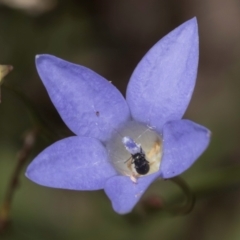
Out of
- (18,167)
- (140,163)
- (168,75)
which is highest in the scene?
(168,75)

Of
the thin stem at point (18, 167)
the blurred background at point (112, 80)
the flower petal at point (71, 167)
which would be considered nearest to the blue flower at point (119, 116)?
the flower petal at point (71, 167)

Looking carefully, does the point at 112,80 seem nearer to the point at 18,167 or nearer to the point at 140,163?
the point at 18,167

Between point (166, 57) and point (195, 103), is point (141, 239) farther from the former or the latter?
point (166, 57)

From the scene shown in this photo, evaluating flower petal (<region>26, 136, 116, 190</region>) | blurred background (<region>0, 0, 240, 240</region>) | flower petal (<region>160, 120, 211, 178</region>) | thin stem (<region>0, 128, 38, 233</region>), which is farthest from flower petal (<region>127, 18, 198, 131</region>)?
blurred background (<region>0, 0, 240, 240</region>)

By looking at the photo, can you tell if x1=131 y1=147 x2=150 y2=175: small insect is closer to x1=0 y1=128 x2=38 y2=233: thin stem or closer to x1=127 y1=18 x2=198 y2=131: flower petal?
x1=127 y1=18 x2=198 y2=131: flower petal

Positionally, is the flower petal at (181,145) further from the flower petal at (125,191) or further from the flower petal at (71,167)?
the flower petal at (71,167)

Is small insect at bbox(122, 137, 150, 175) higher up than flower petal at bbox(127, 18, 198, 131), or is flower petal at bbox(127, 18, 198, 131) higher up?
flower petal at bbox(127, 18, 198, 131)

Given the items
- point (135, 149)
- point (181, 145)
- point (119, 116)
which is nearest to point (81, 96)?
point (119, 116)
